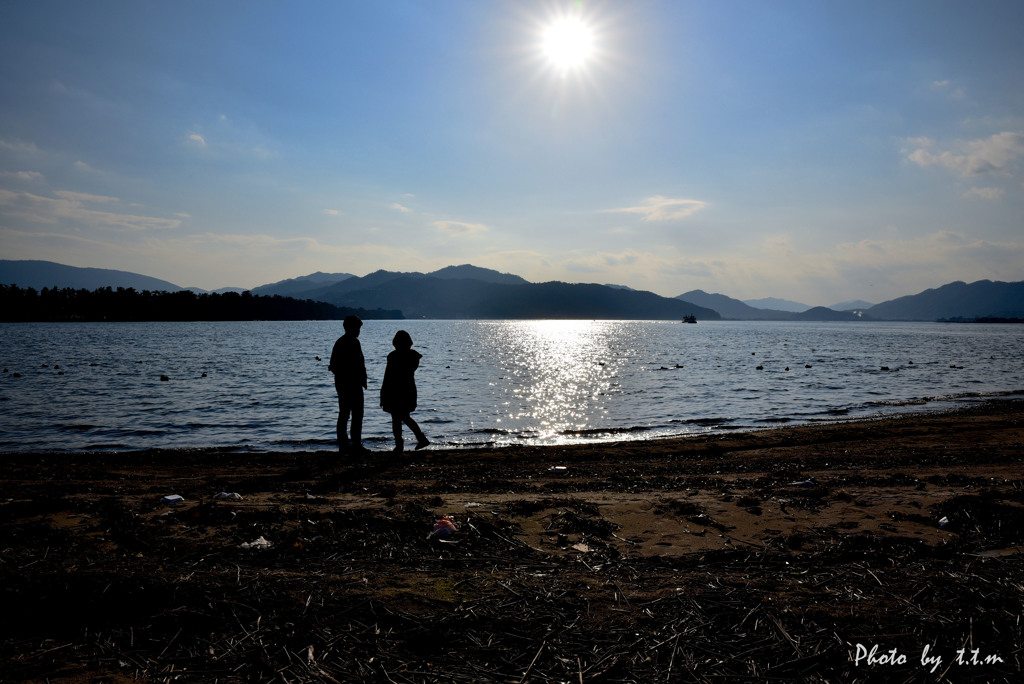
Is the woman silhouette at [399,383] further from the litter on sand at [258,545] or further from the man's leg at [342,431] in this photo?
the litter on sand at [258,545]

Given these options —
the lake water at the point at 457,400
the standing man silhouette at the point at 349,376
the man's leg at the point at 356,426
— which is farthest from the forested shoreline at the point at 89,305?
the man's leg at the point at 356,426

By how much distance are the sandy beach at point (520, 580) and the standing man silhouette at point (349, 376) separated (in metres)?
3.13

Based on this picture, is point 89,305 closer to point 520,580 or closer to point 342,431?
Answer: point 342,431

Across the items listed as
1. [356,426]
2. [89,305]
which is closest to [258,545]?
[356,426]

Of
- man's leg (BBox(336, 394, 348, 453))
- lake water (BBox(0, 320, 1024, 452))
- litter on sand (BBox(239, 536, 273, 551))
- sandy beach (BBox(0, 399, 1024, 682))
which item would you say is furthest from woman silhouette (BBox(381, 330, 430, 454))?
litter on sand (BBox(239, 536, 273, 551))

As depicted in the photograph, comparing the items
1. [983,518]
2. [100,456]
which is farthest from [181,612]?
[100,456]

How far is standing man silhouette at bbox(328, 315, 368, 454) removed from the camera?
12.5 meters

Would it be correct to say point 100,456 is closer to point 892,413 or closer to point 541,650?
point 541,650

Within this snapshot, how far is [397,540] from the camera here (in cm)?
577

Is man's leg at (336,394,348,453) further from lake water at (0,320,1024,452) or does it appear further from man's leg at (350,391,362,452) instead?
lake water at (0,320,1024,452)

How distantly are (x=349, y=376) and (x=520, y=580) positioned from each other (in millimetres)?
9290

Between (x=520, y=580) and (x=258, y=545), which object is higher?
(x=520, y=580)

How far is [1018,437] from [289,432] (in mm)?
21960

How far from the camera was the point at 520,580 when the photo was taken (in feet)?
14.5
